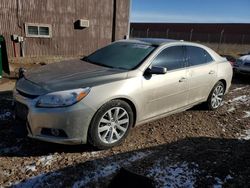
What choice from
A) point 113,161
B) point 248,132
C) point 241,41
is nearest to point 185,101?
point 248,132

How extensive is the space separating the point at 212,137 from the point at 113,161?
198cm

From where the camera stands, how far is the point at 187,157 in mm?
4367

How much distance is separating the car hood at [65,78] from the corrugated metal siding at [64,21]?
→ 27.0 ft

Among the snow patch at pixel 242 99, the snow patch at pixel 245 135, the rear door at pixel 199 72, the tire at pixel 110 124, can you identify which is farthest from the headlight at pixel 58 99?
the snow patch at pixel 242 99

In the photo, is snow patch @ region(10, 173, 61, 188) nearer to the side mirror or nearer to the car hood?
the car hood

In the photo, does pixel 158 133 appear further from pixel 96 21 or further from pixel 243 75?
pixel 96 21

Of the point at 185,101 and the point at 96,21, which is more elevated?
the point at 96,21

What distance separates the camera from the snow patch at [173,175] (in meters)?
3.66

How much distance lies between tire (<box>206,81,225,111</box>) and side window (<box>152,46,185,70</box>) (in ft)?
4.26

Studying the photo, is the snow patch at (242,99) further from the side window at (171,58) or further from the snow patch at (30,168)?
the snow patch at (30,168)

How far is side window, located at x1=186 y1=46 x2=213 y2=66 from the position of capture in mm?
5754

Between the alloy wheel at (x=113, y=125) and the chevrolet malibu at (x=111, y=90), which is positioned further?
the alloy wheel at (x=113, y=125)

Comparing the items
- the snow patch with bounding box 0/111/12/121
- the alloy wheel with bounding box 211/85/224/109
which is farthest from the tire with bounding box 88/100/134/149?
the alloy wheel with bounding box 211/85/224/109

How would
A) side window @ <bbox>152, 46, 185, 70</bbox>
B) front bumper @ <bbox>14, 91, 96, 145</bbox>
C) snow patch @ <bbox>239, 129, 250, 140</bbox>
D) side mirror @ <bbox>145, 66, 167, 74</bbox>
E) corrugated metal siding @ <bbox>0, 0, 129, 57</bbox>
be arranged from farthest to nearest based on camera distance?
corrugated metal siding @ <bbox>0, 0, 129, 57</bbox> → snow patch @ <bbox>239, 129, 250, 140</bbox> → side window @ <bbox>152, 46, 185, 70</bbox> → side mirror @ <bbox>145, 66, 167, 74</bbox> → front bumper @ <bbox>14, 91, 96, 145</bbox>
